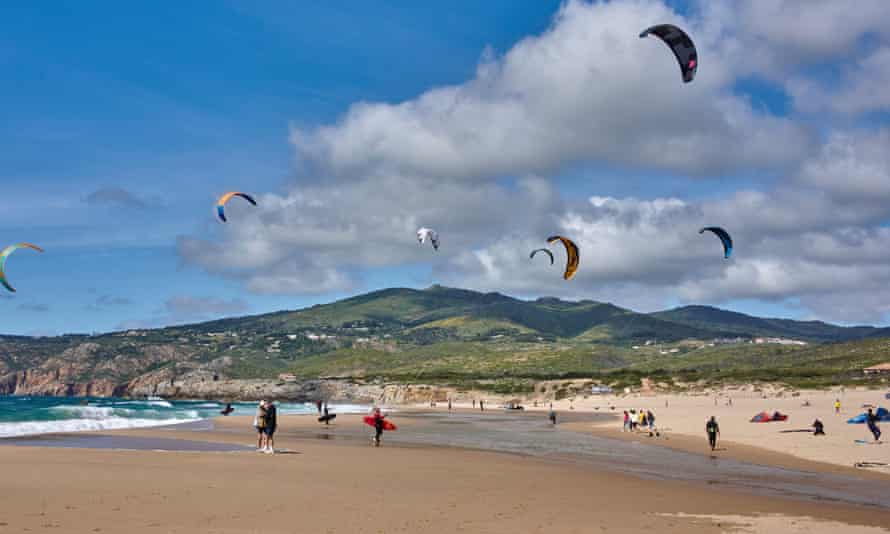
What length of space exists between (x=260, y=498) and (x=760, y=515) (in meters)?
8.95

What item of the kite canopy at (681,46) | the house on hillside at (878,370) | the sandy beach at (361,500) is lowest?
the sandy beach at (361,500)

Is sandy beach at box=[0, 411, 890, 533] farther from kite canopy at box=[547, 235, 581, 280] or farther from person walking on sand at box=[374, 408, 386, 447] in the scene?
kite canopy at box=[547, 235, 581, 280]

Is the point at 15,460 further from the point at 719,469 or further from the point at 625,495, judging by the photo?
the point at 719,469

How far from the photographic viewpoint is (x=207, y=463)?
66.8ft

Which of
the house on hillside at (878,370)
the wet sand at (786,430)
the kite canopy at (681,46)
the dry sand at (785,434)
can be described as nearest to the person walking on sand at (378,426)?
the dry sand at (785,434)

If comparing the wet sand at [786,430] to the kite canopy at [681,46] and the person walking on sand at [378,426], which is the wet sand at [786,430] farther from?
the kite canopy at [681,46]

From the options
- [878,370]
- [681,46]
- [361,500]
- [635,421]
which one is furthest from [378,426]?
[878,370]

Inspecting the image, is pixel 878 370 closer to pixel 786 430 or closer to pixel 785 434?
pixel 786 430

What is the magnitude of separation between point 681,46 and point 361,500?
19696mm

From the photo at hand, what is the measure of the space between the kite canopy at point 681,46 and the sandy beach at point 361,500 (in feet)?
45.8

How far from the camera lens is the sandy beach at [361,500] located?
38.7ft

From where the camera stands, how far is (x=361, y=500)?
572 inches

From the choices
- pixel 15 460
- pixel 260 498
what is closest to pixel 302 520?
pixel 260 498

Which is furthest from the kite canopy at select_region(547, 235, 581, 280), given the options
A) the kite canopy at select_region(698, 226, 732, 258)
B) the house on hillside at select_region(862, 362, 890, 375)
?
the house on hillside at select_region(862, 362, 890, 375)
